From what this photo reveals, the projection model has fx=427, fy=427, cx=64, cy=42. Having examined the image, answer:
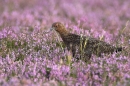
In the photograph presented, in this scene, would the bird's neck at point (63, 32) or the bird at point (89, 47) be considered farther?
the bird's neck at point (63, 32)

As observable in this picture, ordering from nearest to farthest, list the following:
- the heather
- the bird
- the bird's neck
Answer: the heather
the bird
the bird's neck

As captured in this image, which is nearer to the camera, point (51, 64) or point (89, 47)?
point (51, 64)

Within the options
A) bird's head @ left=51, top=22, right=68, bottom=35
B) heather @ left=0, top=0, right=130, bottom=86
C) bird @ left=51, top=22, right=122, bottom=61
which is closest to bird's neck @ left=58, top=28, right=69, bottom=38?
bird's head @ left=51, top=22, right=68, bottom=35

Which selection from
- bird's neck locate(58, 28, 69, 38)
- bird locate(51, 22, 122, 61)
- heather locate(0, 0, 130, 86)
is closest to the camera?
heather locate(0, 0, 130, 86)

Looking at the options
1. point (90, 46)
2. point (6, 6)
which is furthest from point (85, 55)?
point (6, 6)

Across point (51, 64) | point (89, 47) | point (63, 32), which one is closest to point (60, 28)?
point (63, 32)

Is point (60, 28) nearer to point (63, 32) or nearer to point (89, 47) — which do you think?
point (63, 32)

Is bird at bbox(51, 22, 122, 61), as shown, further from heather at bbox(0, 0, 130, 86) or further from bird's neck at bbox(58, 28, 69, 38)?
bird's neck at bbox(58, 28, 69, 38)

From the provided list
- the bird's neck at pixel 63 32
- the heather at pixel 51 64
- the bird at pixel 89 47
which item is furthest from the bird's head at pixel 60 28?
the bird at pixel 89 47

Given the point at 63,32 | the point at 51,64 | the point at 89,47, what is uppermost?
the point at 63,32

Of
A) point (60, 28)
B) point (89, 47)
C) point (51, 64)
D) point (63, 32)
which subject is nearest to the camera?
point (51, 64)

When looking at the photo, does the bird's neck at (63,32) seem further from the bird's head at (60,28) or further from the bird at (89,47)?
the bird at (89,47)

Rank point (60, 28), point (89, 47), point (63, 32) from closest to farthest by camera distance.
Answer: point (89, 47) → point (63, 32) → point (60, 28)
